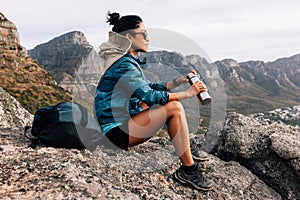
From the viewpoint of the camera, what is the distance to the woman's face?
5594mm

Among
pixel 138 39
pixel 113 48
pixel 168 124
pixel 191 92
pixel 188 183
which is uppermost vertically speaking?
A: pixel 138 39

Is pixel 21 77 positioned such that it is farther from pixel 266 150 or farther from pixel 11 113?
pixel 266 150

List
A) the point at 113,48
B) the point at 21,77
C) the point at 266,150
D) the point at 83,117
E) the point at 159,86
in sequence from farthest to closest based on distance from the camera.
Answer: the point at 21,77, the point at 266,150, the point at 159,86, the point at 83,117, the point at 113,48

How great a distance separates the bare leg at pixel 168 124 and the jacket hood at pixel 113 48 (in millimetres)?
1122

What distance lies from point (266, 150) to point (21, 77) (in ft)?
322

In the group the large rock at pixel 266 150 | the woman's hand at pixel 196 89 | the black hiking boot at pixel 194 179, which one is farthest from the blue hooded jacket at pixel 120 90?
the large rock at pixel 266 150

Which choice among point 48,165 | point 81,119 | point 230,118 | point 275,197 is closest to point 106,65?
point 81,119

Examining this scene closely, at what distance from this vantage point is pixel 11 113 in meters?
8.64

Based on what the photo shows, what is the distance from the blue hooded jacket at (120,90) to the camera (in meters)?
4.91

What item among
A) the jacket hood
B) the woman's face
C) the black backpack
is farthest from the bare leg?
the woman's face

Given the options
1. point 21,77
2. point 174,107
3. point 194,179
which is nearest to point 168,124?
point 174,107

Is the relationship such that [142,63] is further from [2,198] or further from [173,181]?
[2,198]

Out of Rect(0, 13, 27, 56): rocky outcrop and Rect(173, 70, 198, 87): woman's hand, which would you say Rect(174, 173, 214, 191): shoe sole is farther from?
Rect(0, 13, 27, 56): rocky outcrop

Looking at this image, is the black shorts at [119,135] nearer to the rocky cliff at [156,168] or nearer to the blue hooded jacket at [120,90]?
the blue hooded jacket at [120,90]
